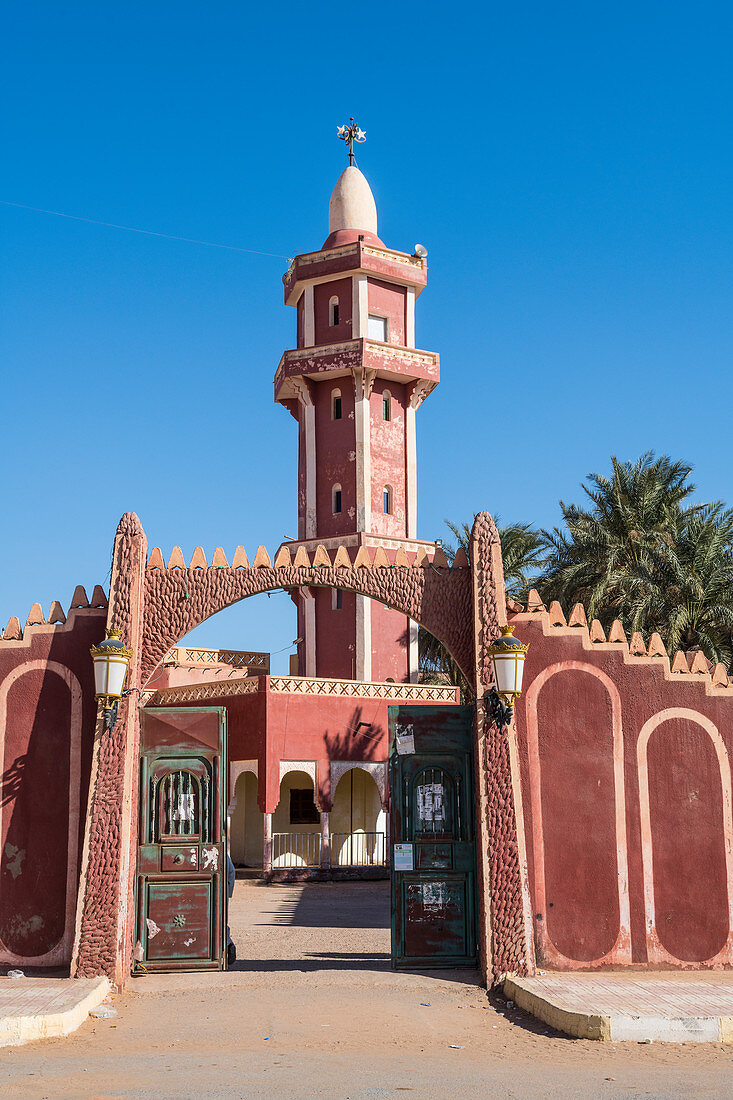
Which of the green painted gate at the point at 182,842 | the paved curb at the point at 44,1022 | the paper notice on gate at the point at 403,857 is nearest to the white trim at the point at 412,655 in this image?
the paper notice on gate at the point at 403,857

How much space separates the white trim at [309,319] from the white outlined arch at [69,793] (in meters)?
23.8

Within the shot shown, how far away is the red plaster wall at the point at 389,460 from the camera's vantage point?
32.9 metres

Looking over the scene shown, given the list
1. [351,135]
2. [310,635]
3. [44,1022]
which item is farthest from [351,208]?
[44,1022]

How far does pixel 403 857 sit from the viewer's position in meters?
11.1

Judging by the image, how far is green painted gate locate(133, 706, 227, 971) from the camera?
35.6ft

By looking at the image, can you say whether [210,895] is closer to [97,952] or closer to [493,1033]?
[97,952]

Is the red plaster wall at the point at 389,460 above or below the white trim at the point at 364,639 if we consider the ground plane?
above

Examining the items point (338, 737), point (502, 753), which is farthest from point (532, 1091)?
point (338, 737)

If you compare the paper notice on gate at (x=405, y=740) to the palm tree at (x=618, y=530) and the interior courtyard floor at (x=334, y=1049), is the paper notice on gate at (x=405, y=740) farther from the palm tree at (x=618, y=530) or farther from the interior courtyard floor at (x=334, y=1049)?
the palm tree at (x=618, y=530)

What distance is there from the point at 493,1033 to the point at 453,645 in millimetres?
3883

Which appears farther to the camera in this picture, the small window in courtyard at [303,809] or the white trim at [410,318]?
the white trim at [410,318]

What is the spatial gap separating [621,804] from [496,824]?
1.41 meters

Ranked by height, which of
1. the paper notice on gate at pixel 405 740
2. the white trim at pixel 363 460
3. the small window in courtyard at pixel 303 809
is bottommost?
the small window in courtyard at pixel 303 809

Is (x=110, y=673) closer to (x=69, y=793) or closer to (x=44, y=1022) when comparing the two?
(x=69, y=793)
